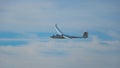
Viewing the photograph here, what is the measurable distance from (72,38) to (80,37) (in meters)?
0.15

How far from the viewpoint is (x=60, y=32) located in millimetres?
8406

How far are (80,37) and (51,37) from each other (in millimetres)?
527

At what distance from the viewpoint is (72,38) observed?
8453mm

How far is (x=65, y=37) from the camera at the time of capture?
8.41 metres

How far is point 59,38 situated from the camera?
332 inches

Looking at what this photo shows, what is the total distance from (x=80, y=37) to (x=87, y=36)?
0.42 ft

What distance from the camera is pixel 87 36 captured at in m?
8.40

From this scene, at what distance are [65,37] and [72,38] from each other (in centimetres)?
14

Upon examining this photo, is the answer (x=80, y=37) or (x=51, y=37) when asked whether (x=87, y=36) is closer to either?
(x=80, y=37)

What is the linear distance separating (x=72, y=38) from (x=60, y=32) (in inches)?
9.8

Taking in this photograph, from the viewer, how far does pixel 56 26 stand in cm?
838

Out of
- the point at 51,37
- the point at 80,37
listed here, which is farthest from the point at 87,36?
the point at 51,37

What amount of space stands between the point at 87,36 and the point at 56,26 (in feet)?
1.94

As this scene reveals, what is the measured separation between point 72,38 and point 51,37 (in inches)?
15.2
